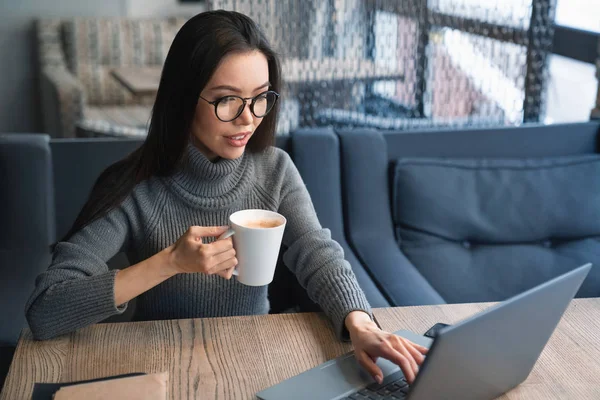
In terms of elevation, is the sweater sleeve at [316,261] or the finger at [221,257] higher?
the finger at [221,257]

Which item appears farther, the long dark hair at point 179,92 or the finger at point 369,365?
the long dark hair at point 179,92

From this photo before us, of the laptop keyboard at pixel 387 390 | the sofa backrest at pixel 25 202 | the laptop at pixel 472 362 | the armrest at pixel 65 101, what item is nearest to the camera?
the laptop at pixel 472 362

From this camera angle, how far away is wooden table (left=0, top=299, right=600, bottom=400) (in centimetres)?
103

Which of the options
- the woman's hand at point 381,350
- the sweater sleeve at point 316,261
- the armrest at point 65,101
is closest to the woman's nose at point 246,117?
the sweater sleeve at point 316,261

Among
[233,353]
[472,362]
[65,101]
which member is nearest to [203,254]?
[233,353]

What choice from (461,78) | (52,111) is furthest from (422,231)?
(52,111)

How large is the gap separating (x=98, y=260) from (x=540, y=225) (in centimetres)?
143

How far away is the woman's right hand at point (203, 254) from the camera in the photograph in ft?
3.54

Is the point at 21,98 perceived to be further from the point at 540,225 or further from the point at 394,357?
the point at 394,357

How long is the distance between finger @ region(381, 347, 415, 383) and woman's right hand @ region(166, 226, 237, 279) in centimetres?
26

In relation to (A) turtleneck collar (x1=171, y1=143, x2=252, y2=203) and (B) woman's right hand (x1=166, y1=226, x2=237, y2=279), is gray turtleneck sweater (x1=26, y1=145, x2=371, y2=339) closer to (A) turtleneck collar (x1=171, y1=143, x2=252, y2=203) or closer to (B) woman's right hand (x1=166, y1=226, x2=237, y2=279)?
(A) turtleneck collar (x1=171, y1=143, x2=252, y2=203)

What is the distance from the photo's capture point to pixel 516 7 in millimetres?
2342

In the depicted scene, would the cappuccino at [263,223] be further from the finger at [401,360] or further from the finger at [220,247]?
the finger at [401,360]

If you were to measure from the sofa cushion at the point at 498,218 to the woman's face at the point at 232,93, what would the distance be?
914mm
